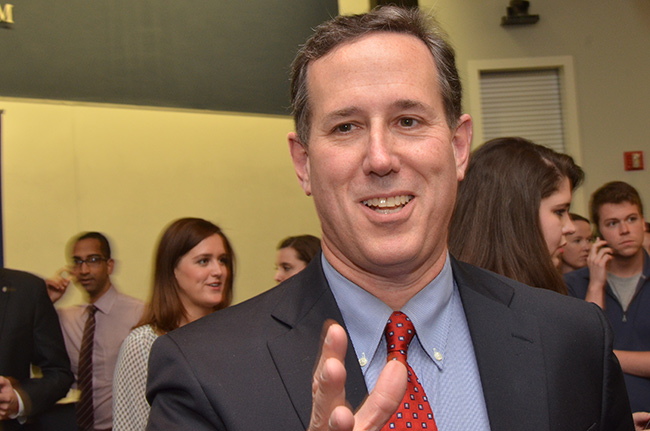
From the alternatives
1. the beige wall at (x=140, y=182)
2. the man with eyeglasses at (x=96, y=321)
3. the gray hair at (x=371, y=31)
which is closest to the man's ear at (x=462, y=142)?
the gray hair at (x=371, y=31)

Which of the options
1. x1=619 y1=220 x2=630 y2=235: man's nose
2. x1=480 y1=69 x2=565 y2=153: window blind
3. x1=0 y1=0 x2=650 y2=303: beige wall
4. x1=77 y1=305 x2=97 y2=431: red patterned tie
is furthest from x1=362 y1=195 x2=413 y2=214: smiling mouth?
x1=480 y1=69 x2=565 y2=153: window blind

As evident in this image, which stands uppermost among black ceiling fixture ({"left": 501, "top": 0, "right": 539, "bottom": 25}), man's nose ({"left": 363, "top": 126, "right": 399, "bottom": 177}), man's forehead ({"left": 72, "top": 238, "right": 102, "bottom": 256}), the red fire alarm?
black ceiling fixture ({"left": 501, "top": 0, "right": 539, "bottom": 25})

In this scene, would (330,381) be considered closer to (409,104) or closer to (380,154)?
(380,154)

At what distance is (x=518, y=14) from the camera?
20.7 ft

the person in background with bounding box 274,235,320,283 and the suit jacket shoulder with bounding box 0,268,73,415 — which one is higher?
the person in background with bounding box 274,235,320,283

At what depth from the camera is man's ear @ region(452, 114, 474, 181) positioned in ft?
5.35

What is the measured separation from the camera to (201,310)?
3.54 meters

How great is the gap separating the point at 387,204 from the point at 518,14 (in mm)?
5459

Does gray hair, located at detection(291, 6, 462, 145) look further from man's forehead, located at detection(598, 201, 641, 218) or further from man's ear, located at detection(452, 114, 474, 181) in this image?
man's forehead, located at detection(598, 201, 641, 218)

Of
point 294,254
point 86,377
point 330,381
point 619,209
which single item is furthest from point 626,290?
point 330,381

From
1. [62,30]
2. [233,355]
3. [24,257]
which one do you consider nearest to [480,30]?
[62,30]

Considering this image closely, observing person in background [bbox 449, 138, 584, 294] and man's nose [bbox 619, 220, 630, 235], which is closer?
person in background [bbox 449, 138, 584, 294]

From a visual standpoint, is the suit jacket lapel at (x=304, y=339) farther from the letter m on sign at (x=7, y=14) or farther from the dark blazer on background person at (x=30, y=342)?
the letter m on sign at (x=7, y=14)

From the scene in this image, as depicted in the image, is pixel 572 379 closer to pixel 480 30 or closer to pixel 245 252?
pixel 245 252
